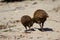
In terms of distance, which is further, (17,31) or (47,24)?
(47,24)

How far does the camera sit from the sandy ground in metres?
10.1

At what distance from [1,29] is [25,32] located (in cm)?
132

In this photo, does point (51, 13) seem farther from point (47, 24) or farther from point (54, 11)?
point (47, 24)

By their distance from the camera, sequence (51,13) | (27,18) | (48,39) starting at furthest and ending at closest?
(51,13) → (27,18) → (48,39)

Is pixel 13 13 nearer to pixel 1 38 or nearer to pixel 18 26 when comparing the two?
pixel 18 26

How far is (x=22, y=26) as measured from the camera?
11.9m

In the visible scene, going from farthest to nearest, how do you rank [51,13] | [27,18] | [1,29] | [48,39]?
[51,13] < [1,29] < [27,18] < [48,39]

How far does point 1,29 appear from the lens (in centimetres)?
1147

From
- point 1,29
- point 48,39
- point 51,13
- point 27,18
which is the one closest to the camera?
point 48,39

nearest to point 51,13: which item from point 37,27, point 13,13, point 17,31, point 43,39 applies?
point 13,13

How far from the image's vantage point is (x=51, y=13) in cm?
1487

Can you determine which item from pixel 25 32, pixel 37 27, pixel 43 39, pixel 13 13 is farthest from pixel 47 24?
pixel 13 13

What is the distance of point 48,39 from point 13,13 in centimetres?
612

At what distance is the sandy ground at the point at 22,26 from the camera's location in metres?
10.1
